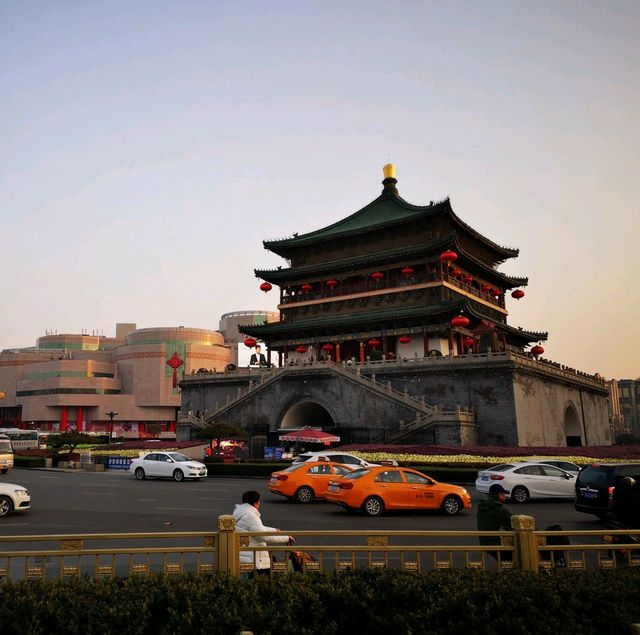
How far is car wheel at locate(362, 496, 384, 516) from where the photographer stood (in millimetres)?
15211

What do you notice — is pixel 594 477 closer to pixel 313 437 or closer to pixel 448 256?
pixel 313 437

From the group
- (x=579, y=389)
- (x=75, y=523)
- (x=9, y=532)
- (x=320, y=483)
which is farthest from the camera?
(x=579, y=389)

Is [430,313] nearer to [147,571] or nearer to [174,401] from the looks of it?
[147,571]

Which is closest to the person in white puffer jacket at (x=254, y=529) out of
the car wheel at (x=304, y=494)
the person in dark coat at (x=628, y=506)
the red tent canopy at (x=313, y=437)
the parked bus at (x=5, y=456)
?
the person in dark coat at (x=628, y=506)

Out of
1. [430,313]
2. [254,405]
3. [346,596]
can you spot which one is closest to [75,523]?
[346,596]

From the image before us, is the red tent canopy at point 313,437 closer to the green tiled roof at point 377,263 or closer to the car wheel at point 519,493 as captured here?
the green tiled roof at point 377,263

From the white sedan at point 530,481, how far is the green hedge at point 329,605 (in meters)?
12.9

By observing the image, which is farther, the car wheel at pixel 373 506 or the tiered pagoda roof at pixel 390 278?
the tiered pagoda roof at pixel 390 278

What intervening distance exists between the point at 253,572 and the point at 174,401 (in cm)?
9232

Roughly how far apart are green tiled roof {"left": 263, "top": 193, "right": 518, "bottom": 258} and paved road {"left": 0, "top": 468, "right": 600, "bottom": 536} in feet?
98.2

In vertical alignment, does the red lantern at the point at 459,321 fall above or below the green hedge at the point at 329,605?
above

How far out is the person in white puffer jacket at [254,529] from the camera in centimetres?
635

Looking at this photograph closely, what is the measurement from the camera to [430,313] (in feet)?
138

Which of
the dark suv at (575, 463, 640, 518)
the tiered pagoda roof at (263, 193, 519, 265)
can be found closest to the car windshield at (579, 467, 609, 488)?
the dark suv at (575, 463, 640, 518)
